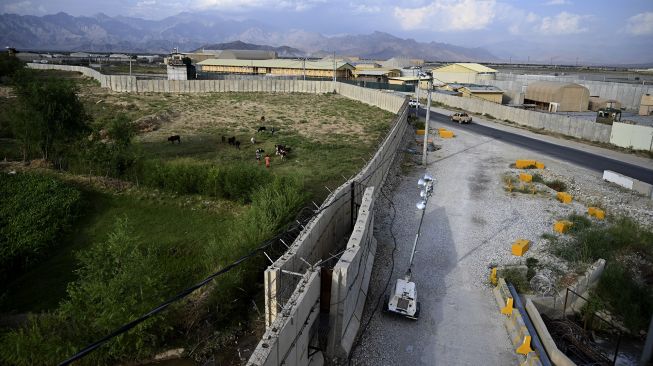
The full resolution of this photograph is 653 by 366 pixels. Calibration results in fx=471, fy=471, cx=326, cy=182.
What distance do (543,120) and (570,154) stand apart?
39.3 feet

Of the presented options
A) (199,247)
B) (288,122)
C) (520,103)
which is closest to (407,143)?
(288,122)

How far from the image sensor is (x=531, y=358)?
39.2 feet

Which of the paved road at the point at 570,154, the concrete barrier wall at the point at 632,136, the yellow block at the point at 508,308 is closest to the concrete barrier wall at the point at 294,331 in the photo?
the yellow block at the point at 508,308

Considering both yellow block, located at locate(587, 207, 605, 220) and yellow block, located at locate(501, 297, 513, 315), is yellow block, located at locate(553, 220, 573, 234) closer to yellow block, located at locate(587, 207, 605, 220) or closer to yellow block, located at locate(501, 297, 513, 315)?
yellow block, located at locate(587, 207, 605, 220)

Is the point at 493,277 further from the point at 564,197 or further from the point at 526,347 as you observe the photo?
the point at 564,197

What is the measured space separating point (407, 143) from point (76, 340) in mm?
29544

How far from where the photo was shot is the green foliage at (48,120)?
2794cm

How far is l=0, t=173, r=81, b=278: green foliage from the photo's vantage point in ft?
60.4

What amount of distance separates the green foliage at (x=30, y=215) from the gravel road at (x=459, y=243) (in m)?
13.6

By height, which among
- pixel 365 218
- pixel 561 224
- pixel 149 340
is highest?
pixel 365 218

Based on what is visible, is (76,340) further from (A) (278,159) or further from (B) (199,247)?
(A) (278,159)

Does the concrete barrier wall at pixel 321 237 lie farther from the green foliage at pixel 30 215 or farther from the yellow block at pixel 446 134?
the yellow block at pixel 446 134

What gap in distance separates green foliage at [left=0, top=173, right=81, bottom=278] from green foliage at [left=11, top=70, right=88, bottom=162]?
10.2 feet

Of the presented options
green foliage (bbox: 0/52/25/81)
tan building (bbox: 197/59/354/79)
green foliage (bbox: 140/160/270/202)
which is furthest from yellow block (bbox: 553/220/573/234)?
green foliage (bbox: 0/52/25/81)
